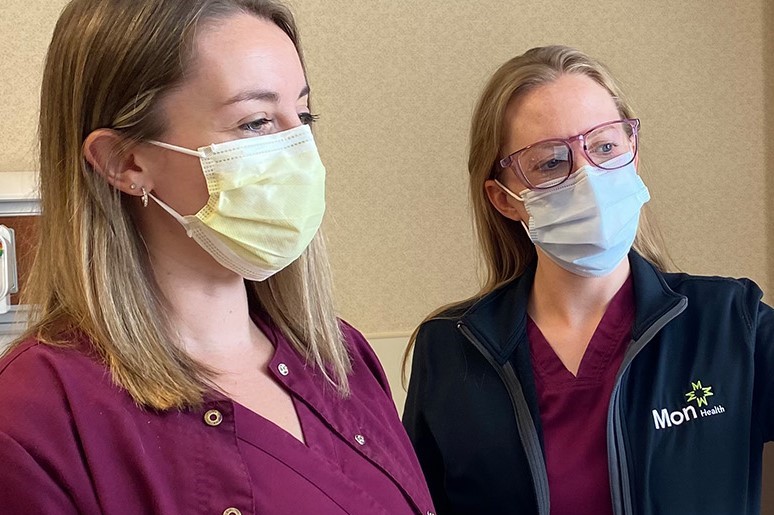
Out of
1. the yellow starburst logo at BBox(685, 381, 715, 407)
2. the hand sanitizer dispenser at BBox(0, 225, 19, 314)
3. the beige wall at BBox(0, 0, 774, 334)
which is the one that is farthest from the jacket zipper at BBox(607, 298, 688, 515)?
the hand sanitizer dispenser at BBox(0, 225, 19, 314)

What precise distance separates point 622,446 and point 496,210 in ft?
2.01

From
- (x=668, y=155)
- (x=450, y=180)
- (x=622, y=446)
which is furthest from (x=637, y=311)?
(x=668, y=155)

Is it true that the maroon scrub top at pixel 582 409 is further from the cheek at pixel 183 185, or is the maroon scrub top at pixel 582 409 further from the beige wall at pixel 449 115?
the beige wall at pixel 449 115

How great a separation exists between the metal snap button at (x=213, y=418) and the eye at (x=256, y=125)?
38cm

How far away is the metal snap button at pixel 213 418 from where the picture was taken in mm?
1059

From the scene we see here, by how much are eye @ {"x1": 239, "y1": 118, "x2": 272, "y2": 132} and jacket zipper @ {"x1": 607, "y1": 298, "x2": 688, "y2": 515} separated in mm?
812

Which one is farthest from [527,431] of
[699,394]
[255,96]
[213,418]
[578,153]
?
[255,96]

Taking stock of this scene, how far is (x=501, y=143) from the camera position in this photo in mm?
1792

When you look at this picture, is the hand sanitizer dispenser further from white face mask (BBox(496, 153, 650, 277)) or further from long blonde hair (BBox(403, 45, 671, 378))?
white face mask (BBox(496, 153, 650, 277))

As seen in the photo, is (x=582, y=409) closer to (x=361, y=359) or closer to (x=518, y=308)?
(x=518, y=308)

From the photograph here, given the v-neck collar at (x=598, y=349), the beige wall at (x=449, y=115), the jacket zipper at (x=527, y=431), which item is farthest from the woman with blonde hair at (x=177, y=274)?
the beige wall at (x=449, y=115)

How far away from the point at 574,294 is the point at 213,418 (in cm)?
90

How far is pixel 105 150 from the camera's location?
3.70 ft

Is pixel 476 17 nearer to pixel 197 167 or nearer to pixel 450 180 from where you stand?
pixel 450 180
